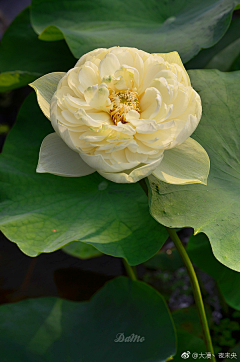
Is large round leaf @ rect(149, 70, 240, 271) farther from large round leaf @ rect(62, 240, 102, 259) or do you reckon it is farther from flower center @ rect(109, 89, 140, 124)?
large round leaf @ rect(62, 240, 102, 259)

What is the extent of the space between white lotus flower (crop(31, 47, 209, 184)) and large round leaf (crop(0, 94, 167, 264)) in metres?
0.16

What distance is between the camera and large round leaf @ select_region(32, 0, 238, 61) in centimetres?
78

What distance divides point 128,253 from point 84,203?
0.16 m

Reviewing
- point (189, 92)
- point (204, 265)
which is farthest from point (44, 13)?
point (204, 265)

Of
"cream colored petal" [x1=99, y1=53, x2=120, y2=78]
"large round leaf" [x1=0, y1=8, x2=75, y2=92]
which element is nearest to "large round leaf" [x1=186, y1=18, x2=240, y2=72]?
"large round leaf" [x1=0, y1=8, x2=75, y2=92]

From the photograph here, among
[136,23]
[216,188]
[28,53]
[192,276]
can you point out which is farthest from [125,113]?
[28,53]

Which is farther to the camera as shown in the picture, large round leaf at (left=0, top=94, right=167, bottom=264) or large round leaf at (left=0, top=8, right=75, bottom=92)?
large round leaf at (left=0, top=8, right=75, bottom=92)

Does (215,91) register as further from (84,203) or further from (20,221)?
(20,221)

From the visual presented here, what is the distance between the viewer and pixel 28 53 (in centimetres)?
102

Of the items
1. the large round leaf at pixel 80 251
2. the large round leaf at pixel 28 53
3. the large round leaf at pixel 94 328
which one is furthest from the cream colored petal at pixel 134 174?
the large round leaf at pixel 28 53

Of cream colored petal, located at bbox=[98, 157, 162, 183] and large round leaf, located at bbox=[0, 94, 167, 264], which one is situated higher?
cream colored petal, located at bbox=[98, 157, 162, 183]

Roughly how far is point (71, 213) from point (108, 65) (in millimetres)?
337

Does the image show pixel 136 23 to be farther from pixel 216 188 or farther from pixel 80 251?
pixel 80 251

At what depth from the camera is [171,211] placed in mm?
582
